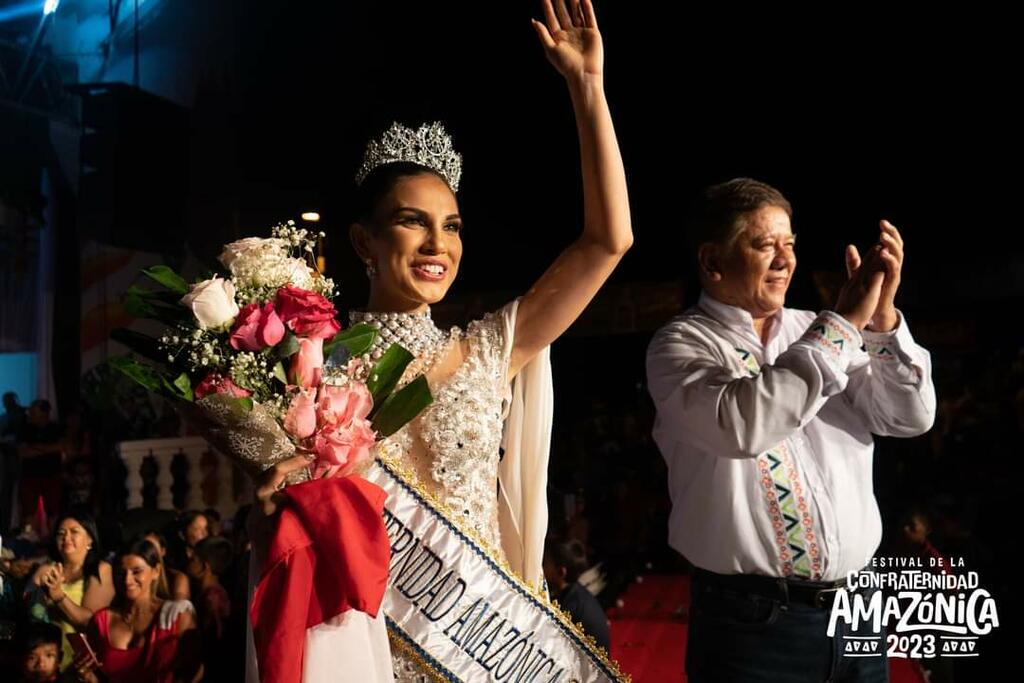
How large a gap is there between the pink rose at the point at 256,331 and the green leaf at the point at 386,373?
16 cm

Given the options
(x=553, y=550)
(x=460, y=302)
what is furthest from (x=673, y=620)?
(x=460, y=302)

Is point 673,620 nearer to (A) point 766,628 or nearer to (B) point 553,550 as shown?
(B) point 553,550

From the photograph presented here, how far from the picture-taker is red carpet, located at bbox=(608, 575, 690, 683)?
3.92m

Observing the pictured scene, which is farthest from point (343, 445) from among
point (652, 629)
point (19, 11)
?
point (19, 11)

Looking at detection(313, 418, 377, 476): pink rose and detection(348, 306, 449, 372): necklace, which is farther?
detection(348, 306, 449, 372): necklace

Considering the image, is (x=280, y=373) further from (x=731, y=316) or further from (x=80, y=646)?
(x=80, y=646)

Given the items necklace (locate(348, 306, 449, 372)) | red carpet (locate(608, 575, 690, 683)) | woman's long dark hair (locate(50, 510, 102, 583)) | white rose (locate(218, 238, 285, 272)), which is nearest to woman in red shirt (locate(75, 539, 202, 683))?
woman's long dark hair (locate(50, 510, 102, 583))

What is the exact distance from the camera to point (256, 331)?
4.79ft

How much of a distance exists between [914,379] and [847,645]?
424 millimetres

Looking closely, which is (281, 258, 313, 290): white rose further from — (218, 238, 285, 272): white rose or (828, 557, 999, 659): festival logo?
(828, 557, 999, 659): festival logo

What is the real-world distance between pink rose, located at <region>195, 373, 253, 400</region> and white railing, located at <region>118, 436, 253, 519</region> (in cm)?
494

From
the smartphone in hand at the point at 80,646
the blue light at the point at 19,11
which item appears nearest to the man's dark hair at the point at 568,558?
the smartphone in hand at the point at 80,646

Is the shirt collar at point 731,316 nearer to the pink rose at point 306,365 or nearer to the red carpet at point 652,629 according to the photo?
the pink rose at point 306,365

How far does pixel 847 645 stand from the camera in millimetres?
1809
